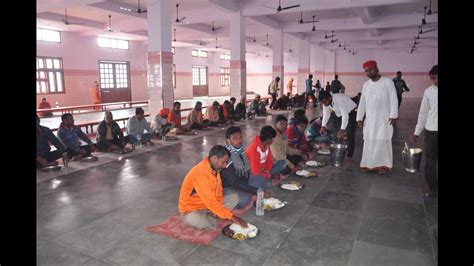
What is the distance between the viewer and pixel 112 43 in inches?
710

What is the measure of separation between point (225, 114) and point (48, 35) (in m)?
9.88

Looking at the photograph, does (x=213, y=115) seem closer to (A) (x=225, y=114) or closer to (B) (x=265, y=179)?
(A) (x=225, y=114)

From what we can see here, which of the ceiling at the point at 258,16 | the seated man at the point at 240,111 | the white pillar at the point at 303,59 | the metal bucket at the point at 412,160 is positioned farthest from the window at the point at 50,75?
the metal bucket at the point at 412,160

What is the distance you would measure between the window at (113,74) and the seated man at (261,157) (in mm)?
15570

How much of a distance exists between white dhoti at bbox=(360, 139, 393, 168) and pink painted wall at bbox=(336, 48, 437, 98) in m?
21.5

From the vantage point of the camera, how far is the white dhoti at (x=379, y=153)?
511 centimetres

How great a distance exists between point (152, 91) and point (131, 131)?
2740mm

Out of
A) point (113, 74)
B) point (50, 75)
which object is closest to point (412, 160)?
point (50, 75)

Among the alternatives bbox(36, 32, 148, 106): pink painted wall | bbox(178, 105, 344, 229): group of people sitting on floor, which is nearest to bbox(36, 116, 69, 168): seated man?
bbox(178, 105, 344, 229): group of people sitting on floor

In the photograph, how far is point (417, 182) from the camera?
4703mm

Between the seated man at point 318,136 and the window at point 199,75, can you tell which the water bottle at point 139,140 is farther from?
the window at point 199,75

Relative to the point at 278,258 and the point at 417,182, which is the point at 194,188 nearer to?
the point at 278,258

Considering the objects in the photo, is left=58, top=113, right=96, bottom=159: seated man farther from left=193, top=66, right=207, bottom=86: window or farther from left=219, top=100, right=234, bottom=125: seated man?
left=193, top=66, right=207, bottom=86: window

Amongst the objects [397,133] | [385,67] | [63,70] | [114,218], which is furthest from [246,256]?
[385,67]
